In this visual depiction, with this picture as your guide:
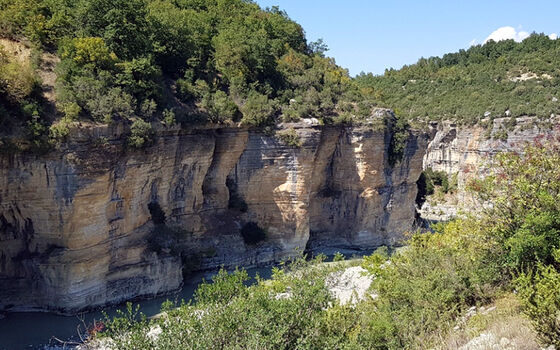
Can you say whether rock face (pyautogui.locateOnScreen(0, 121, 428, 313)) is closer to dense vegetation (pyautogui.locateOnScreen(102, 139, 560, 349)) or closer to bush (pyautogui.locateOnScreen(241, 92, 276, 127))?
bush (pyautogui.locateOnScreen(241, 92, 276, 127))

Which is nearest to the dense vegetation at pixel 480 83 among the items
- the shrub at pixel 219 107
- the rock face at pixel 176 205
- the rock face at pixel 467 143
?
the rock face at pixel 467 143

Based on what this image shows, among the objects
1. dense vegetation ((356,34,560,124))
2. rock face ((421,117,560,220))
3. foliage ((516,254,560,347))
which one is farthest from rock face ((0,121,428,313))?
foliage ((516,254,560,347))

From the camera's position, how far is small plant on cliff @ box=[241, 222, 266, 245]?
2422 centimetres

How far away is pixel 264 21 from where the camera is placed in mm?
32500

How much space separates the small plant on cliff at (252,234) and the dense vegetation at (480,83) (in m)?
14.4

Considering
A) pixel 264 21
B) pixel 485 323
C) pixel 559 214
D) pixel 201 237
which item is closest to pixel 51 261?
pixel 201 237

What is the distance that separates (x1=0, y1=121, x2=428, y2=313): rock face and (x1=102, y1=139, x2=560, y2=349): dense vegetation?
29.1 ft

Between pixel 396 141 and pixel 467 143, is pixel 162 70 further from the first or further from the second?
pixel 467 143

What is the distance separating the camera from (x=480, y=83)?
48.7 m

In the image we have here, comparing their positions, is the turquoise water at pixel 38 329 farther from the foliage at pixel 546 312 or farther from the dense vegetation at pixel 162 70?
the foliage at pixel 546 312

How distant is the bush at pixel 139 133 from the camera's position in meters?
17.6

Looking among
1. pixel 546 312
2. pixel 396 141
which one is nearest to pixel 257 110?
pixel 396 141

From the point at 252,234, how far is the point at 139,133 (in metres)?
9.13

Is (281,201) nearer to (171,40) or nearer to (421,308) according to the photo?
(171,40)
